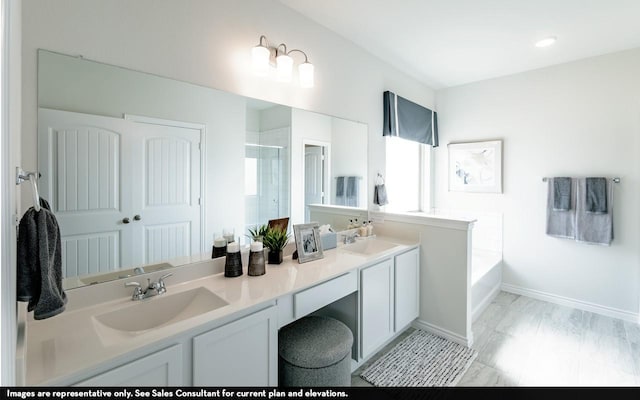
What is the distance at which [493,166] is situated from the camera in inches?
138

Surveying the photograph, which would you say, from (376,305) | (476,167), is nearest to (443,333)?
(376,305)

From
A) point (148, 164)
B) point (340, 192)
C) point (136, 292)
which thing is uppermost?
point (148, 164)

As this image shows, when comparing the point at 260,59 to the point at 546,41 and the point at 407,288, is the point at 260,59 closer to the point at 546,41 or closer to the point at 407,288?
the point at 407,288

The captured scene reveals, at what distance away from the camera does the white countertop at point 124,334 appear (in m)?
0.90

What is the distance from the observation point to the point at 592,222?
2.89 meters

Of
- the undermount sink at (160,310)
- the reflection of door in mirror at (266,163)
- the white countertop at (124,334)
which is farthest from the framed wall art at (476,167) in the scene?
the undermount sink at (160,310)

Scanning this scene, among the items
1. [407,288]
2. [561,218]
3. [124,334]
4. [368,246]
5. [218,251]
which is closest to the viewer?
[124,334]

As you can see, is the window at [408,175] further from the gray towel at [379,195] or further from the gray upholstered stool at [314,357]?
the gray upholstered stool at [314,357]

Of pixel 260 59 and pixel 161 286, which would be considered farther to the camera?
pixel 260 59

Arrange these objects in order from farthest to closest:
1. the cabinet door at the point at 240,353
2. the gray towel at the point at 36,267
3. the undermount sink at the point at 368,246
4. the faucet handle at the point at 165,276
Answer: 1. the undermount sink at the point at 368,246
2. the faucet handle at the point at 165,276
3. the cabinet door at the point at 240,353
4. the gray towel at the point at 36,267

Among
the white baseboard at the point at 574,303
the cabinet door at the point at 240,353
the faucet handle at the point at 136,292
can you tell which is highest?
the faucet handle at the point at 136,292

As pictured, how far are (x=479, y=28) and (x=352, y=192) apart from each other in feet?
5.66

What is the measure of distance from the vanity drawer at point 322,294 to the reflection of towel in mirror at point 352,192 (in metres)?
0.98

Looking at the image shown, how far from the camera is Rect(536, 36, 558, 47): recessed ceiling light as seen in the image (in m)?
2.51
